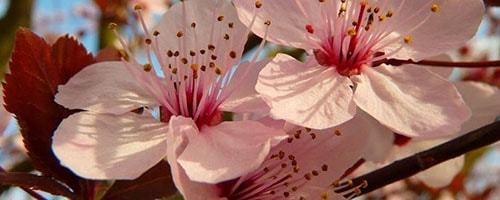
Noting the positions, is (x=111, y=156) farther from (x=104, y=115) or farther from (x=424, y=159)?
(x=424, y=159)

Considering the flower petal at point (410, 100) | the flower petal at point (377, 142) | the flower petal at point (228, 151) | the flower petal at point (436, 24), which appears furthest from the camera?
the flower petal at point (377, 142)

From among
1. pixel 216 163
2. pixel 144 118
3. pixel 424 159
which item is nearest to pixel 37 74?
pixel 144 118

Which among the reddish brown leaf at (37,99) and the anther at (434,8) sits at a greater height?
the anther at (434,8)

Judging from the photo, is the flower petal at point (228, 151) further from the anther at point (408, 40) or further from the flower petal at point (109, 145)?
the anther at point (408, 40)

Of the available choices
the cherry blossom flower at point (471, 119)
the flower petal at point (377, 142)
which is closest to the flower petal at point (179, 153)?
the flower petal at point (377, 142)

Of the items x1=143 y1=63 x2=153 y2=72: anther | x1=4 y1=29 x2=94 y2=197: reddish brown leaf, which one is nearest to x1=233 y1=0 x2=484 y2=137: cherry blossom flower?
x1=143 y1=63 x2=153 y2=72: anther

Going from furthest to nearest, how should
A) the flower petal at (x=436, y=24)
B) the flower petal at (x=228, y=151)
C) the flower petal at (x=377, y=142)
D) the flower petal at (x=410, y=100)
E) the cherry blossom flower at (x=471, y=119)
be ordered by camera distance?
the cherry blossom flower at (x=471, y=119) → the flower petal at (x=377, y=142) → the flower petal at (x=436, y=24) → the flower petal at (x=410, y=100) → the flower petal at (x=228, y=151)

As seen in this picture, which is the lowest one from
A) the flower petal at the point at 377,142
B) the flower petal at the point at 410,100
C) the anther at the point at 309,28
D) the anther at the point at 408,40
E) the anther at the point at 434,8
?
the flower petal at the point at 377,142

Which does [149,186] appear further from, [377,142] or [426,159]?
[377,142]

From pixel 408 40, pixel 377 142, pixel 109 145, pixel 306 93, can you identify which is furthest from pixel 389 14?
pixel 109 145
